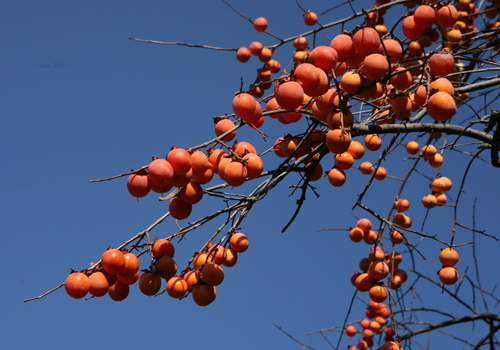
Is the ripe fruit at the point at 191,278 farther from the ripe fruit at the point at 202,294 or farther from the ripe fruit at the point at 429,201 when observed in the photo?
the ripe fruit at the point at 429,201

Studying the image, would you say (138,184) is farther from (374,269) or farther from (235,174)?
(374,269)

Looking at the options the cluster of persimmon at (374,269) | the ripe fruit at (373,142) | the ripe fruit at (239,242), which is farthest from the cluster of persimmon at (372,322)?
the ripe fruit at (239,242)

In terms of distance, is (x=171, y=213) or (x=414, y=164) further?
(x=414, y=164)

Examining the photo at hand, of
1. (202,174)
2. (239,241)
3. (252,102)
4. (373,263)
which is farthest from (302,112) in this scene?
(373,263)

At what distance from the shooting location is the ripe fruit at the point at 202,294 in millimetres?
1843

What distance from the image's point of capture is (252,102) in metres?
1.70

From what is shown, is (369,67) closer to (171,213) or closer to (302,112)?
(302,112)

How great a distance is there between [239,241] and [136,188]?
464 millimetres

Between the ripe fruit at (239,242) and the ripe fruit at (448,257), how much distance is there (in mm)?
1195

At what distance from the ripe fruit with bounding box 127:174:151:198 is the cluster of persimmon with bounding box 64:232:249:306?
217mm

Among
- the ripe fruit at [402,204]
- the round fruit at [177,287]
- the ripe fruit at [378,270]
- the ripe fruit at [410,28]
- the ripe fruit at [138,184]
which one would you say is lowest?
the round fruit at [177,287]

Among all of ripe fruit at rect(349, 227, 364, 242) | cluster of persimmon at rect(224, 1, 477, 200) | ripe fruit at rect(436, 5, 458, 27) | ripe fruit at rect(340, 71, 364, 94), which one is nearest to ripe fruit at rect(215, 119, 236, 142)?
cluster of persimmon at rect(224, 1, 477, 200)

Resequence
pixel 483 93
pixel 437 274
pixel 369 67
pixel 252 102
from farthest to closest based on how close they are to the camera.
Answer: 1. pixel 483 93
2. pixel 437 274
3. pixel 252 102
4. pixel 369 67

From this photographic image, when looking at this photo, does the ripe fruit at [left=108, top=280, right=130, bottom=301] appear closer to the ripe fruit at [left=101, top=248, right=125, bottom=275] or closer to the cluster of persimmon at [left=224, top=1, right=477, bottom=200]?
the ripe fruit at [left=101, top=248, right=125, bottom=275]
